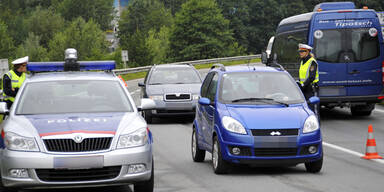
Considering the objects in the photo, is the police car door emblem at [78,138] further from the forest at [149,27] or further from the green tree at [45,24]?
the green tree at [45,24]

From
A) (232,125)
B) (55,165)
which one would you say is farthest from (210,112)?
(55,165)

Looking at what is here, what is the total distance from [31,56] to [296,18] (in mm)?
94974

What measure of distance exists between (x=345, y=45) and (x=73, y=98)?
10.8 m

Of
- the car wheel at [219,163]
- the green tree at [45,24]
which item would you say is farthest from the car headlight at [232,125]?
the green tree at [45,24]

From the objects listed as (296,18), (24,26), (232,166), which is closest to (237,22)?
(24,26)

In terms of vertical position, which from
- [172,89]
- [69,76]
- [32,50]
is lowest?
[32,50]

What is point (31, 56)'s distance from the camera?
111 metres

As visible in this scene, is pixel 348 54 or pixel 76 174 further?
pixel 348 54

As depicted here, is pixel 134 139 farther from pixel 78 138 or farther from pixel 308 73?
pixel 308 73

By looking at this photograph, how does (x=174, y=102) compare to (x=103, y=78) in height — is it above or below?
below

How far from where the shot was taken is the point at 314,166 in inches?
411

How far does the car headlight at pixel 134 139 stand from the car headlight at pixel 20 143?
0.91m

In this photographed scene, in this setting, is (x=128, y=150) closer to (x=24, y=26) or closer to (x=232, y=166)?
(x=232, y=166)

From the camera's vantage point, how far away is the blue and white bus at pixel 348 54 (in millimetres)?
18562
